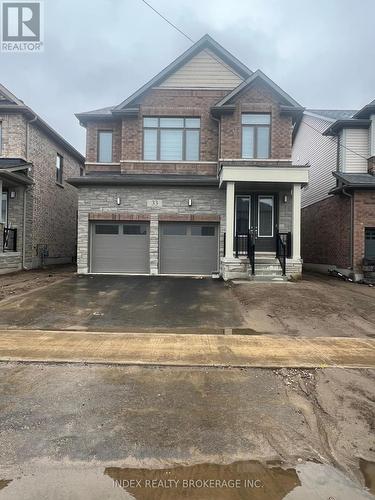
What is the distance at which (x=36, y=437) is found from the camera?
317 cm

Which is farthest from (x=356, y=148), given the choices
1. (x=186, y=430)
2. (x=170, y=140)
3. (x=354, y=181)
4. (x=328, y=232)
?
(x=186, y=430)

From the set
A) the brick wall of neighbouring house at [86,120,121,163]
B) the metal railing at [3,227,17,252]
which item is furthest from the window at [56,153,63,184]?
the metal railing at [3,227,17,252]

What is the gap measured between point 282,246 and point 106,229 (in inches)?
270

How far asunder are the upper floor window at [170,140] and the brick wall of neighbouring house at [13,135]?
5.33 metres

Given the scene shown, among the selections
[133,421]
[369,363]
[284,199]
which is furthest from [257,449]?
[284,199]

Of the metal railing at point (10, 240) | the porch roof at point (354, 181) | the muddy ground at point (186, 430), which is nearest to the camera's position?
the muddy ground at point (186, 430)

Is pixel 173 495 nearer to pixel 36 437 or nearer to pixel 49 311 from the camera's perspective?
pixel 36 437

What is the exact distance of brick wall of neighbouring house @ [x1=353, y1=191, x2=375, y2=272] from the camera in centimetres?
1439

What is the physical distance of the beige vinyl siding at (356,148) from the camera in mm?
15797

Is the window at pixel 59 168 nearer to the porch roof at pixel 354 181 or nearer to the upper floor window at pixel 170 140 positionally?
the upper floor window at pixel 170 140

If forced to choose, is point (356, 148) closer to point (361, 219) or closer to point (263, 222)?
point (361, 219)


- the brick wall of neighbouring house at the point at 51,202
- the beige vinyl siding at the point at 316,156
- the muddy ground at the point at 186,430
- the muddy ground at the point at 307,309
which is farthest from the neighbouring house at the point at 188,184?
the muddy ground at the point at 186,430

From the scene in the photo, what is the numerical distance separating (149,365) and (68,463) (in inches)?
81.9

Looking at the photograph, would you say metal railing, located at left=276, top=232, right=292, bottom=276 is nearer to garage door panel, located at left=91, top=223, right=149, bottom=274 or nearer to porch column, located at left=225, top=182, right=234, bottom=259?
porch column, located at left=225, top=182, right=234, bottom=259
